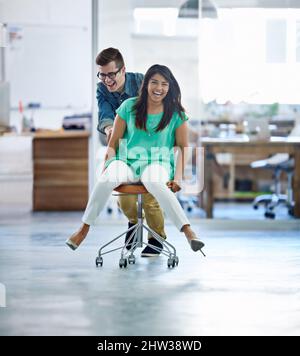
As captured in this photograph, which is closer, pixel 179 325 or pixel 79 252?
pixel 179 325

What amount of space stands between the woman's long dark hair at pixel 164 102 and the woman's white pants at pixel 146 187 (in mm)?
298

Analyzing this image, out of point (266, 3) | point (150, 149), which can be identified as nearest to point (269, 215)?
point (266, 3)

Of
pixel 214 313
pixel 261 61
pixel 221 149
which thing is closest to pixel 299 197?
pixel 221 149

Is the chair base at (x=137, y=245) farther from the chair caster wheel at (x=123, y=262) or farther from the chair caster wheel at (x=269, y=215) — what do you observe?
the chair caster wheel at (x=269, y=215)

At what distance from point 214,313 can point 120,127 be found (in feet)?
6.17

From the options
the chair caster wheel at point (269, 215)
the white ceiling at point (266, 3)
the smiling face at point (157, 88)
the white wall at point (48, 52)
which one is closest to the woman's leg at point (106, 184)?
the smiling face at point (157, 88)

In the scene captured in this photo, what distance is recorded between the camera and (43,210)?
372 inches

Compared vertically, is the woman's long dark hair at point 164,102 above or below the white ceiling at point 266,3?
below

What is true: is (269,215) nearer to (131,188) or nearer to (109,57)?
(109,57)

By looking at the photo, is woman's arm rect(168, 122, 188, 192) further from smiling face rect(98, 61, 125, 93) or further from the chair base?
smiling face rect(98, 61, 125, 93)

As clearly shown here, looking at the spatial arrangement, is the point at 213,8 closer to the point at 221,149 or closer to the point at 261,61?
the point at 261,61

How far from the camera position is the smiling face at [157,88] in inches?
215

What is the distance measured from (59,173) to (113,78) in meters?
3.49

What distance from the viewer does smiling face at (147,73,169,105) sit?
5461 mm
